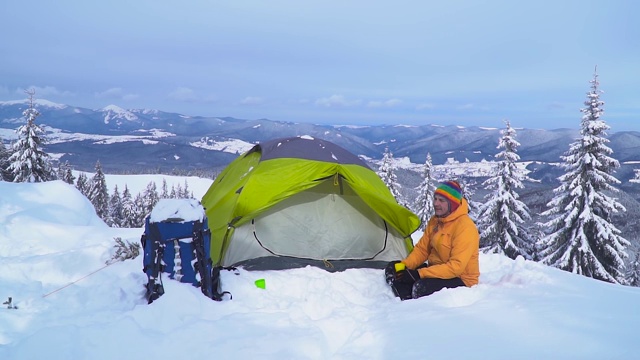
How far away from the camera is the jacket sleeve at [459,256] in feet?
16.0

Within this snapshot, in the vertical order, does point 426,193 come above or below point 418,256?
below

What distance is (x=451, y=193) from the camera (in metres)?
5.08

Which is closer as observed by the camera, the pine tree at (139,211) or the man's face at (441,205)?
the man's face at (441,205)

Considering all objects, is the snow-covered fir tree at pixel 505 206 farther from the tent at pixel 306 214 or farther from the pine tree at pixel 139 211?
the pine tree at pixel 139 211

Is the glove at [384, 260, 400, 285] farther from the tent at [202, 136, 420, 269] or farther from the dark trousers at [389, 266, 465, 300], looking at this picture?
the tent at [202, 136, 420, 269]

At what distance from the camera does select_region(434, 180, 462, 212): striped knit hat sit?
16.6ft

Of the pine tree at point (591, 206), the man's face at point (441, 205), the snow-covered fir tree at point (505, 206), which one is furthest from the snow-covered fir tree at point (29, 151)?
the pine tree at point (591, 206)

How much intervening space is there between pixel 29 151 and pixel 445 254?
26.4 m

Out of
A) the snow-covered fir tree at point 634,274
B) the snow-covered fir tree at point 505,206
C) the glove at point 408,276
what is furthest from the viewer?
the snow-covered fir tree at point 634,274

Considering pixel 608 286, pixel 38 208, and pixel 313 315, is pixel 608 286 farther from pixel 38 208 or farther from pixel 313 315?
pixel 38 208

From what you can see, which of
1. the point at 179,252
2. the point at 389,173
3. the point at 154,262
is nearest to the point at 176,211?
the point at 179,252

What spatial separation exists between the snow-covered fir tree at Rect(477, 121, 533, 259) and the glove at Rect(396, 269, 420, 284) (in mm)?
13369

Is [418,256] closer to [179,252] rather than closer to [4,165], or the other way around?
[179,252]

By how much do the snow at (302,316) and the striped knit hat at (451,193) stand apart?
44.1 inches
